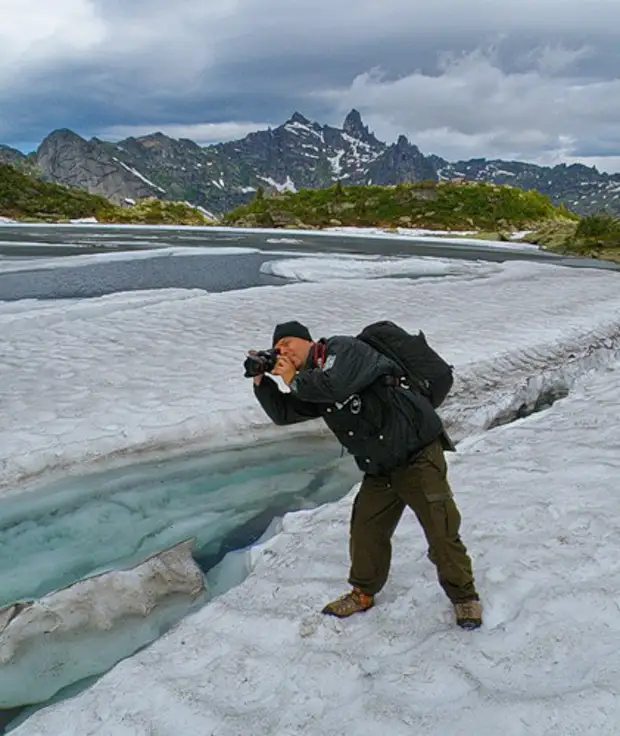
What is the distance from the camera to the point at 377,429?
337cm

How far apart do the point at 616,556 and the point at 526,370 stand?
6.75 meters

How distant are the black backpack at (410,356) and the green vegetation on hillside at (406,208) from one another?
7442 centimetres

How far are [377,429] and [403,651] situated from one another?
134cm

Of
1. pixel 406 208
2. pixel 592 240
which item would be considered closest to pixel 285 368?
pixel 592 240

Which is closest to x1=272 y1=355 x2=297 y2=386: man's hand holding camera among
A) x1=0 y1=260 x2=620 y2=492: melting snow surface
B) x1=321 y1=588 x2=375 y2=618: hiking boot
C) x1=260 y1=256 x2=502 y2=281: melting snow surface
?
x1=321 y1=588 x2=375 y2=618: hiking boot

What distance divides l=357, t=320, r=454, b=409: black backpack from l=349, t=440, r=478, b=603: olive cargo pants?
348mm

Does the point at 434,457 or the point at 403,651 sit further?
the point at 403,651

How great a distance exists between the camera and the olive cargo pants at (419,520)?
11.3 feet

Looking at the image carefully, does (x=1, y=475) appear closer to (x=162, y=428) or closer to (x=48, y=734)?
(x=162, y=428)

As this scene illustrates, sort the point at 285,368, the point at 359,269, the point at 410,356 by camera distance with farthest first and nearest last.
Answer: the point at 359,269, the point at 410,356, the point at 285,368

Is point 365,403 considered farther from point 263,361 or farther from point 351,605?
point 351,605

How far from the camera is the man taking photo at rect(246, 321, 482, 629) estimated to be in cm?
320

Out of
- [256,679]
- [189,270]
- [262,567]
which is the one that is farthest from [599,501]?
[189,270]

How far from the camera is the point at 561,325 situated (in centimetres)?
1344
